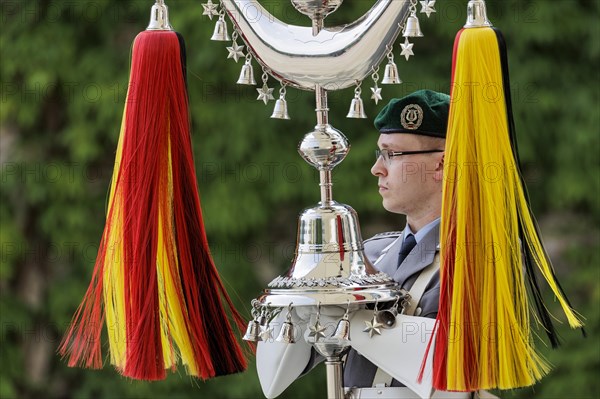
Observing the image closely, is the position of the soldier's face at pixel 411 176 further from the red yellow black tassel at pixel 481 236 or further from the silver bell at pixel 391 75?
the red yellow black tassel at pixel 481 236

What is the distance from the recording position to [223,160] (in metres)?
4.86

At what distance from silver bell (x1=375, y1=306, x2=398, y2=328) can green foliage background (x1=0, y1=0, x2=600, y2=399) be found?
269 cm

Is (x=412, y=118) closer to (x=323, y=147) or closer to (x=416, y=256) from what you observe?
(x=416, y=256)

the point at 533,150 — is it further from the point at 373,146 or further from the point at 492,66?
the point at 492,66

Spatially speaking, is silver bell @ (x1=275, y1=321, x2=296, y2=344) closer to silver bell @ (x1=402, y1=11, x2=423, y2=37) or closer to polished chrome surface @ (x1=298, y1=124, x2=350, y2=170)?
polished chrome surface @ (x1=298, y1=124, x2=350, y2=170)

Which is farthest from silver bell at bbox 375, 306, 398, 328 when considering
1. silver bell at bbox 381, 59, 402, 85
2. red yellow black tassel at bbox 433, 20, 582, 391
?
silver bell at bbox 381, 59, 402, 85

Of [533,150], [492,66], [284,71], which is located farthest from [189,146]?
[533,150]

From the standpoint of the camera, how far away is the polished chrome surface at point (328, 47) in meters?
1.91

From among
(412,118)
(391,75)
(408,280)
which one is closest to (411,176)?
(412,118)

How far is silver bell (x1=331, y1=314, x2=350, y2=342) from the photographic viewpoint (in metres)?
1.93

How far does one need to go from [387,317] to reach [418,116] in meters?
0.60

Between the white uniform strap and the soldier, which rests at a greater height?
the soldier

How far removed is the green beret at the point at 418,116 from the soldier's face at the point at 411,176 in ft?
0.06

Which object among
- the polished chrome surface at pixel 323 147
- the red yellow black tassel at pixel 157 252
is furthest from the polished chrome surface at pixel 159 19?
the polished chrome surface at pixel 323 147
